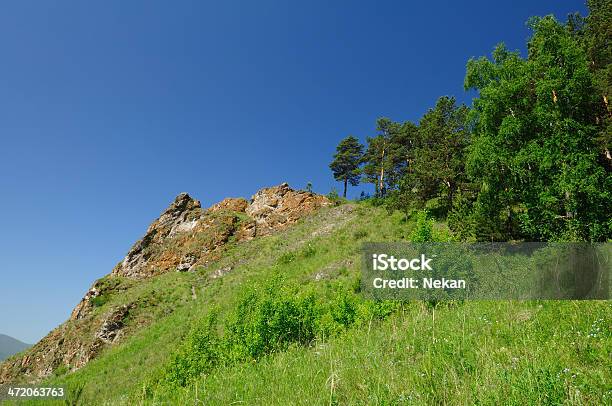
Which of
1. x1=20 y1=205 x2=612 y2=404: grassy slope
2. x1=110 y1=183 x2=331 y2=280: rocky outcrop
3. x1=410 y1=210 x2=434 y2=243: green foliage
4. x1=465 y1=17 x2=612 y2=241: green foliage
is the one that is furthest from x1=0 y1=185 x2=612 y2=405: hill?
x1=465 y1=17 x2=612 y2=241: green foliage

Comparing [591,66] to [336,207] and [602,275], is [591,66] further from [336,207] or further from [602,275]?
[336,207]

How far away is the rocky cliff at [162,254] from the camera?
34.6 meters

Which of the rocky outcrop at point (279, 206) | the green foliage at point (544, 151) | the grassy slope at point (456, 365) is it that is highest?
the rocky outcrop at point (279, 206)

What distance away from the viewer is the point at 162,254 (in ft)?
167

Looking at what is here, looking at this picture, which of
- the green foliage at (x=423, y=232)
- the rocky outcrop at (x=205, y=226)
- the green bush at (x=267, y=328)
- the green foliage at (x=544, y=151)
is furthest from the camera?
the rocky outcrop at (x=205, y=226)

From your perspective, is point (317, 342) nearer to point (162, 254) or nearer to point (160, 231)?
point (162, 254)

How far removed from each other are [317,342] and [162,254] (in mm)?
48415

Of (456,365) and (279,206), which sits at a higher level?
(279,206)

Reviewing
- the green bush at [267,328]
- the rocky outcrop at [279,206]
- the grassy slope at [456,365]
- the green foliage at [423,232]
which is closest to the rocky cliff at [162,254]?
the rocky outcrop at [279,206]

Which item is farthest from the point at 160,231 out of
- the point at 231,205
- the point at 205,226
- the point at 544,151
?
the point at 544,151

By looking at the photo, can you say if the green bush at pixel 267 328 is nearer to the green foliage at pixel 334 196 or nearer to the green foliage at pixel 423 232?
the green foliage at pixel 423 232

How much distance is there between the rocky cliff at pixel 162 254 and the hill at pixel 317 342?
0.34 meters

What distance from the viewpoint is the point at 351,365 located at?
4980mm

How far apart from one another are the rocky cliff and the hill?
34 cm
